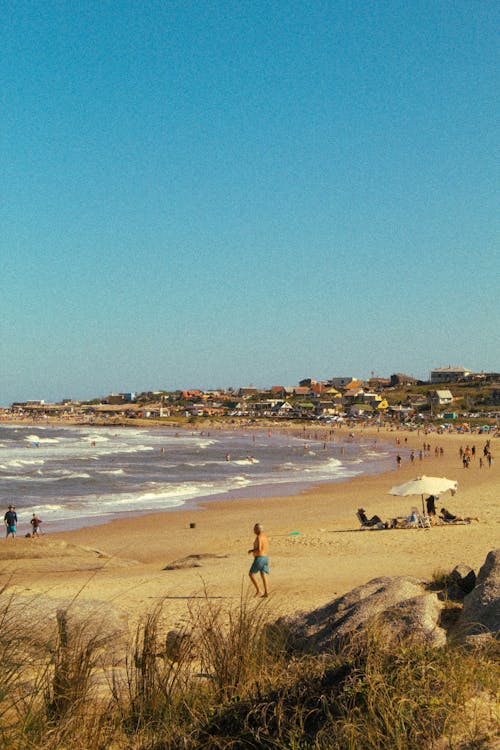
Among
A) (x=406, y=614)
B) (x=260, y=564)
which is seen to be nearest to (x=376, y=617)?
(x=406, y=614)

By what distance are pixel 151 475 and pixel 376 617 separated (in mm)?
35975

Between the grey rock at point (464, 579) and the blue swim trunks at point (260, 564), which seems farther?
the blue swim trunks at point (260, 564)

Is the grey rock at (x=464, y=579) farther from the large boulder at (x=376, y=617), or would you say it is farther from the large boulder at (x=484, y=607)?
the large boulder at (x=484, y=607)

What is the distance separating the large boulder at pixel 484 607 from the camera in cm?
591

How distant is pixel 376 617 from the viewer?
5.21m

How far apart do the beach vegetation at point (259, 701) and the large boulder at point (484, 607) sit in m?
1.12

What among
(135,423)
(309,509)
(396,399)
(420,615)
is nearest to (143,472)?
(309,509)

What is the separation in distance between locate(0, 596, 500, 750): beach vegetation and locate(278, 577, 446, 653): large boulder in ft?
1.65

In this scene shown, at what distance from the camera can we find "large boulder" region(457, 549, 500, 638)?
5910mm

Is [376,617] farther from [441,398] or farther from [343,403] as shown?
[343,403]

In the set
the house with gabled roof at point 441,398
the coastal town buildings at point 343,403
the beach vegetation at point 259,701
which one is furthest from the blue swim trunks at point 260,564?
the house with gabled roof at point 441,398

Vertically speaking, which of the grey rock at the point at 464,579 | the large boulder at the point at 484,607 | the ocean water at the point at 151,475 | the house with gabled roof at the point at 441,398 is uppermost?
the house with gabled roof at the point at 441,398

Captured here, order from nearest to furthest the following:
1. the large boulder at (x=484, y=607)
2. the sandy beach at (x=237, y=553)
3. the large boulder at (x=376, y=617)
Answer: the large boulder at (x=376, y=617) < the large boulder at (x=484, y=607) < the sandy beach at (x=237, y=553)

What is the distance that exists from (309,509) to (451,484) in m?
8.56
